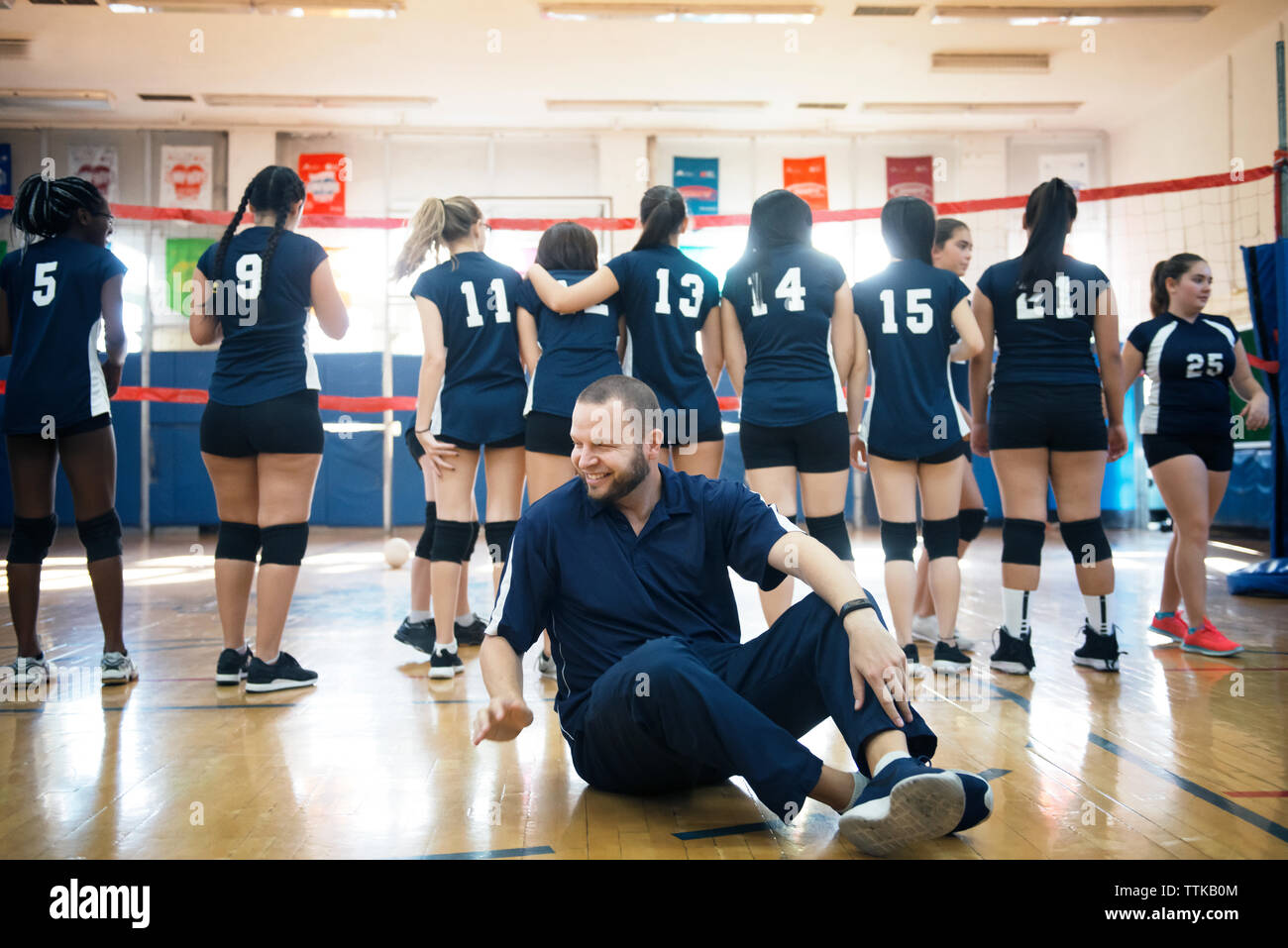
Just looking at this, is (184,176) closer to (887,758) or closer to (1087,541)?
(1087,541)

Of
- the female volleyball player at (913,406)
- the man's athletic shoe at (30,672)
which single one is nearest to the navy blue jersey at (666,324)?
the female volleyball player at (913,406)

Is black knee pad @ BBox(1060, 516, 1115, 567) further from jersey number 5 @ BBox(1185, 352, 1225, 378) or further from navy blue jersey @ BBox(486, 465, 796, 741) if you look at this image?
navy blue jersey @ BBox(486, 465, 796, 741)

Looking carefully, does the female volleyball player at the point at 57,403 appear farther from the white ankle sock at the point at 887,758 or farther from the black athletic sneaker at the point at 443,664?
the white ankle sock at the point at 887,758

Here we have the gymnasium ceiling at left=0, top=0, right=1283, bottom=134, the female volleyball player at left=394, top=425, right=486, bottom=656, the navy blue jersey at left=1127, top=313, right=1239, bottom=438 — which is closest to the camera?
the female volleyball player at left=394, top=425, right=486, bottom=656

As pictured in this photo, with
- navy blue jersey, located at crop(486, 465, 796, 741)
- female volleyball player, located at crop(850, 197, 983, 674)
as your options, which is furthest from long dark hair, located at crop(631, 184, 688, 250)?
navy blue jersey, located at crop(486, 465, 796, 741)

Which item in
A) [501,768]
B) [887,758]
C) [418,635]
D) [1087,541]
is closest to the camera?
[887,758]

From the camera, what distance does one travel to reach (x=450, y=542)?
3787 mm

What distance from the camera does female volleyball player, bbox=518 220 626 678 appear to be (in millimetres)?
3584

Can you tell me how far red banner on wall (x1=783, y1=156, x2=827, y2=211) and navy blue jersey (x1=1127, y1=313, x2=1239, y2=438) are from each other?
930cm

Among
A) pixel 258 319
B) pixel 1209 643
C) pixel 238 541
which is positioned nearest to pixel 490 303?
pixel 258 319

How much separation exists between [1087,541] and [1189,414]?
1.00 meters

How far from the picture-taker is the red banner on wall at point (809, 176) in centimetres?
1330

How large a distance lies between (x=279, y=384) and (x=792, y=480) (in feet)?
6.01
